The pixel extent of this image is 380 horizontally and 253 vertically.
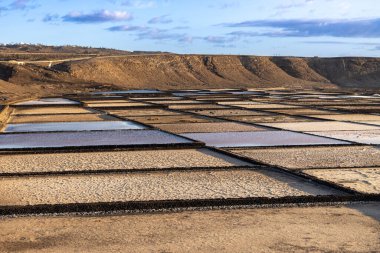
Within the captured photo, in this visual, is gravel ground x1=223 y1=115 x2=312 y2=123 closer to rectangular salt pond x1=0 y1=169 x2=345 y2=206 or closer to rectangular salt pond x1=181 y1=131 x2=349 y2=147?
rectangular salt pond x1=181 y1=131 x2=349 y2=147

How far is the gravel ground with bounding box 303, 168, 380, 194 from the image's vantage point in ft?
28.3

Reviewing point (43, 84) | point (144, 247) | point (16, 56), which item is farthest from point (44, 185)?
point (16, 56)

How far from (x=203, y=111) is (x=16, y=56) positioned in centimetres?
4113

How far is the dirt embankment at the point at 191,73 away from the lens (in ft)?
141

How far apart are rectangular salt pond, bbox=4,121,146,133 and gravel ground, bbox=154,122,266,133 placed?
968 mm

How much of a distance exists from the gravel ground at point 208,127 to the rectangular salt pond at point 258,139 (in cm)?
76

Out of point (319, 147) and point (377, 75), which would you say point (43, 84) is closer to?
point (319, 147)

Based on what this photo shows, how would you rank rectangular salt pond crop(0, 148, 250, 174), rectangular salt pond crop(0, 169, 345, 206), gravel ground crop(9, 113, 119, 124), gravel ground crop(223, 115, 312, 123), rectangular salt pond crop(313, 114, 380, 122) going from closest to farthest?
rectangular salt pond crop(0, 169, 345, 206), rectangular salt pond crop(0, 148, 250, 174), gravel ground crop(9, 113, 119, 124), gravel ground crop(223, 115, 312, 123), rectangular salt pond crop(313, 114, 380, 122)

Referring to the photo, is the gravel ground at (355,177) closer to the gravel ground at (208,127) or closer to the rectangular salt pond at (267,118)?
the gravel ground at (208,127)

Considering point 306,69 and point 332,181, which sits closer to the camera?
point 332,181

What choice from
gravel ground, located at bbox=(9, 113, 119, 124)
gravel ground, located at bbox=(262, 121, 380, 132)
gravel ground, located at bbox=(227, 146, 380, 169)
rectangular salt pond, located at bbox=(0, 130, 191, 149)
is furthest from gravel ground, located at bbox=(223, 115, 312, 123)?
gravel ground, located at bbox=(227, 146, 380, 169)

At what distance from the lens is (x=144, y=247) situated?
5.77 meters

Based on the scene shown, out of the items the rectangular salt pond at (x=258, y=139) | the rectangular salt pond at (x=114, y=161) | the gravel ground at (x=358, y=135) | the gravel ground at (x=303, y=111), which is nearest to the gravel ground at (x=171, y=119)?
the rectangular salt pond at (x=258, y=139)

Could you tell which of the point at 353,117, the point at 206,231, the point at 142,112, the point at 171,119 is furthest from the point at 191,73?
the point at 206,231
